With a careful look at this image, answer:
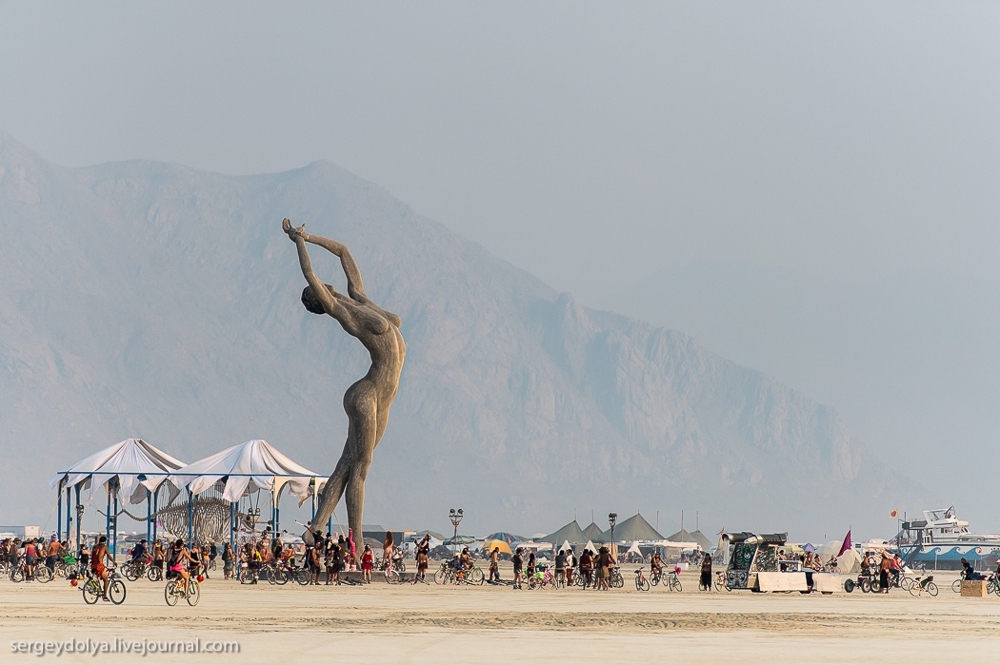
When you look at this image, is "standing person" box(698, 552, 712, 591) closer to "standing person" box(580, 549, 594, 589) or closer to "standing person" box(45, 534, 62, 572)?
"standing person" box(580, 549, 594, 589)

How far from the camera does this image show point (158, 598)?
112 ft

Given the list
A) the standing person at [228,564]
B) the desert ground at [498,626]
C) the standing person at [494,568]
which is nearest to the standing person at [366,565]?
the desert ground at [498,626]

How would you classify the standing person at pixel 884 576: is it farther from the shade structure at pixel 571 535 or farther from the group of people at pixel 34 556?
the shade structure at pixel 571 535

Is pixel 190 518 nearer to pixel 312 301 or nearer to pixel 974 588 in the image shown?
pixel 312 301

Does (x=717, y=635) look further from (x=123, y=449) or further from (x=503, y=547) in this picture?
(x=503, y=547)

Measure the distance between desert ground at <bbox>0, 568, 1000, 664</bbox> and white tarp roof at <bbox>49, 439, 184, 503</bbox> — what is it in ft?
59.6

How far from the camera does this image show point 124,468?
6034 cm

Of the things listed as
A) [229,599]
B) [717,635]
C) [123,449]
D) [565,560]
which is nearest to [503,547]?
[123,449]

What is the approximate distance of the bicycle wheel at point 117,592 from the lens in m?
31.3

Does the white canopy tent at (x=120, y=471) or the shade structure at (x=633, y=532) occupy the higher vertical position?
the white canopy tent at (x=120, y=471)

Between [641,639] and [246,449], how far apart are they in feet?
120

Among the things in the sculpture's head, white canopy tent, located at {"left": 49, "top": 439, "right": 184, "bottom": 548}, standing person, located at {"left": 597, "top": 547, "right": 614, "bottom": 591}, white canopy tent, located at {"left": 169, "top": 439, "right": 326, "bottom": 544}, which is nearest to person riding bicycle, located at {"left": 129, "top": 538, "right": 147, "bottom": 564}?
white canopy tent, located at {"left": 169, "top": 439, "right": 326, "bottom": 544}

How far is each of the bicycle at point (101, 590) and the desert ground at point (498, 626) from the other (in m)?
0.26

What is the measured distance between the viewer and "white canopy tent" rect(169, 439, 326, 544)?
56844 millimetres
